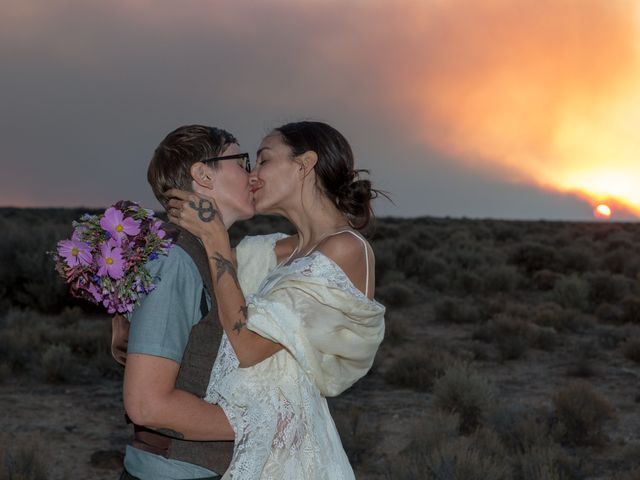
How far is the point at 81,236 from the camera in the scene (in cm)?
243

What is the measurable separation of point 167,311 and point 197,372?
10.1 inches

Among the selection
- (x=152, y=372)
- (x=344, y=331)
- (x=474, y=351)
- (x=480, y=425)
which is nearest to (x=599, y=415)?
(x=480, y=425)

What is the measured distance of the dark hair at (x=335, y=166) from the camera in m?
3.12

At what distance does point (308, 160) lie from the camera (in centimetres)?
311

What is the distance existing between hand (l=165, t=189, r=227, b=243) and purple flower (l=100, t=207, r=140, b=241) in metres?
0.19

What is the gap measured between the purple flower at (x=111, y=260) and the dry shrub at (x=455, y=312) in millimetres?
13830

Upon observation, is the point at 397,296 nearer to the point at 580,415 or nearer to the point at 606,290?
the point at 606,290

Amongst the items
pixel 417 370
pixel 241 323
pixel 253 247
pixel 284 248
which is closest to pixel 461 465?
pixel 417 370

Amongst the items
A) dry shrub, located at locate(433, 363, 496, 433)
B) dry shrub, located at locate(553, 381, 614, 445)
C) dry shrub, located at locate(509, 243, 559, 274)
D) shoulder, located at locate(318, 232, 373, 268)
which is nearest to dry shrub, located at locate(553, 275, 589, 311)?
dry shrub, located at locate(509, 243, 559, 274)

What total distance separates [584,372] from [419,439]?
4890mm

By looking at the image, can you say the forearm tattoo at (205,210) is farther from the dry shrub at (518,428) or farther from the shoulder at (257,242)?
the dry shrub at (518,428)

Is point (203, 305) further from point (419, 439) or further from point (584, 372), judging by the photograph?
point (584, 372)

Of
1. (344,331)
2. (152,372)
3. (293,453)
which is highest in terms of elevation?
(344,331)

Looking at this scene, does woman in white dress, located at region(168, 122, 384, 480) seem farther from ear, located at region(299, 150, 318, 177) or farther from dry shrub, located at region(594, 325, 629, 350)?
dry shrub, located at region(594, 325, 629, 350)
